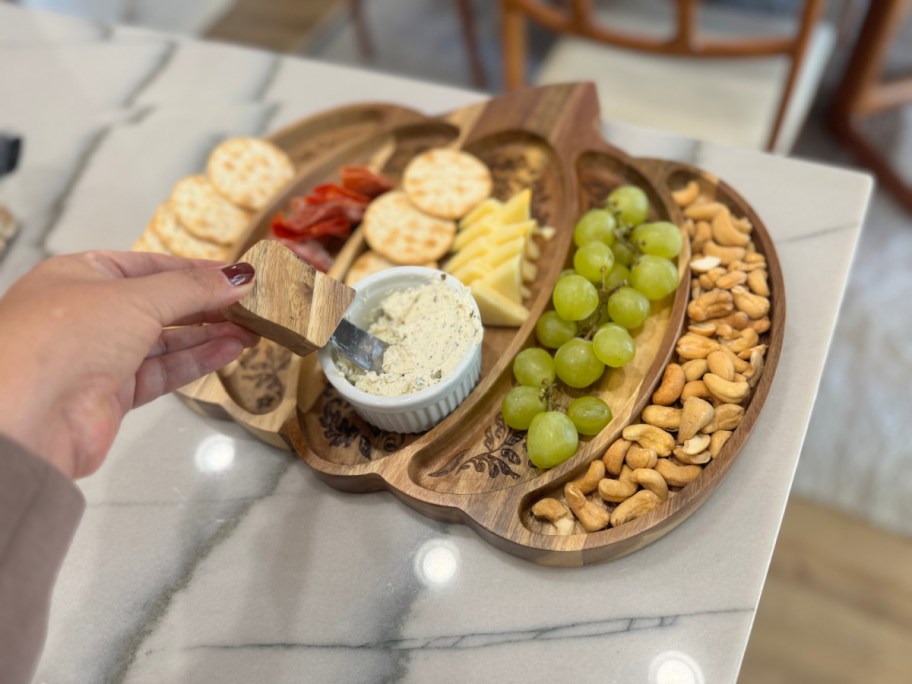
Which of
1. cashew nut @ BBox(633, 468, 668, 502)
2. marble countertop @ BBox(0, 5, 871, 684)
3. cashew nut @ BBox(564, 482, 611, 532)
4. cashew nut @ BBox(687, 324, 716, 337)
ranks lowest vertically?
Result: marble countertop @ BBox(0, 5, 871, 684)

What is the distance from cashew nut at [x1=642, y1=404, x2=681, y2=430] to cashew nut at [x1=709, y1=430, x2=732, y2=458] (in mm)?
46

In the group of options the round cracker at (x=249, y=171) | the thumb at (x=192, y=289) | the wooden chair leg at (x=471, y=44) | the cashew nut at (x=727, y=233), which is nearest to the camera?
the thumb at (x=192, y=289)

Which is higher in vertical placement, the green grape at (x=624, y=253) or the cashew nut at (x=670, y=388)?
the green grape at (x=624, y=253)

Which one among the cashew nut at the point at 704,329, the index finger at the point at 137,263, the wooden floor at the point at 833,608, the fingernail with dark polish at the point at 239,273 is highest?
the fingernail with dark polish at the point at 239,273

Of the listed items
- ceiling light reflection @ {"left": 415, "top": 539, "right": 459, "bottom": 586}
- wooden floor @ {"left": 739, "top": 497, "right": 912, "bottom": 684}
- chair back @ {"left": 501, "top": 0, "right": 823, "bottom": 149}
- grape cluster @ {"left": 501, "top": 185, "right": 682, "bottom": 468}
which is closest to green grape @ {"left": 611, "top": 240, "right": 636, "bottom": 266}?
grape cluster @ {"left": 501, "top": 185, "right": 682, "bottom": 468}

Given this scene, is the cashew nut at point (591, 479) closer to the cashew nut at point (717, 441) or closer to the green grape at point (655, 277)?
the cashew nut at point (717, 441)

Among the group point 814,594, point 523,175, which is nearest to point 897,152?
point 814,594

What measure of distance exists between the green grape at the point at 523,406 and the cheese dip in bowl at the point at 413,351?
7 cm

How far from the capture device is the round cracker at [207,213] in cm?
127

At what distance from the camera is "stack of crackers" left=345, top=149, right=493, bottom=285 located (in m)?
1.18

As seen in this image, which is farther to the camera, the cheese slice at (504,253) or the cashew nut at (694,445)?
the cheese slice at (504,253)

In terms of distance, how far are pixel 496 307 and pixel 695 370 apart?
296 mm

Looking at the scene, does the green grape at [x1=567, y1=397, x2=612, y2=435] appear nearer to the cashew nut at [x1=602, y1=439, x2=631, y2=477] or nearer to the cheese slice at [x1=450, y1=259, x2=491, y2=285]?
the cashew nut at [x1=602, y1=439, x2=631, y2=477]

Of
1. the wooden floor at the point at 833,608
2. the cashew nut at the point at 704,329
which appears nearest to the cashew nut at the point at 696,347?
the cashew nut at the point at 704,329
